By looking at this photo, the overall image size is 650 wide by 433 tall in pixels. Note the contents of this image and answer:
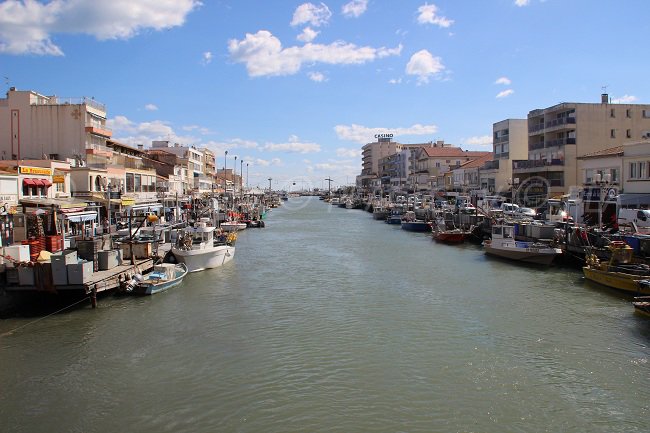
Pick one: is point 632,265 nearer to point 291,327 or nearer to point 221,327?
point 291,327

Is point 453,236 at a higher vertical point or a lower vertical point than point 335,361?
higher

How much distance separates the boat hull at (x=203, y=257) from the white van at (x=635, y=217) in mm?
23877

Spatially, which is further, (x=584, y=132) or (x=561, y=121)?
(x=561, y=121)

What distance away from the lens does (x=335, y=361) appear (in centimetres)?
1467

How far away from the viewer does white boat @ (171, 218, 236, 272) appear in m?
28.7

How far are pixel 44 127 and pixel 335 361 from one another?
39.1 meters

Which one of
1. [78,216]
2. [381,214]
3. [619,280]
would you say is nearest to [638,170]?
[619,280]

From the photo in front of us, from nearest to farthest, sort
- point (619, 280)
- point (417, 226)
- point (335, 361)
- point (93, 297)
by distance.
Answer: point (335, 361), point (93, 297), point (619, 280), point (417, 226)

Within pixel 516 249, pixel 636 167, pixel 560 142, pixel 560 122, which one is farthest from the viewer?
pixel 560 142

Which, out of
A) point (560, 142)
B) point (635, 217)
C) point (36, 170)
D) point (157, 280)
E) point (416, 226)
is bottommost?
point (157, 280)

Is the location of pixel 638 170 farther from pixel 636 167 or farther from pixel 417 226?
pixel 417 226

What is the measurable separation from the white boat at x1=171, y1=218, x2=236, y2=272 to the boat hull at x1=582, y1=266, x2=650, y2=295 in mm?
20617


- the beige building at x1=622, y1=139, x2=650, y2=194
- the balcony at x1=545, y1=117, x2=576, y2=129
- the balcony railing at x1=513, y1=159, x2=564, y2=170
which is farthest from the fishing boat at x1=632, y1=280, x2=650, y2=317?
the balcony at x1=545, y1=117, x2=576, y2=129

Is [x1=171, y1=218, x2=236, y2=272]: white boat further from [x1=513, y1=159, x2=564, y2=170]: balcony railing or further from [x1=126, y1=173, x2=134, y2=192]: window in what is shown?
[x1=513, y1=159, x2=564, y2=170]: balcony railing
